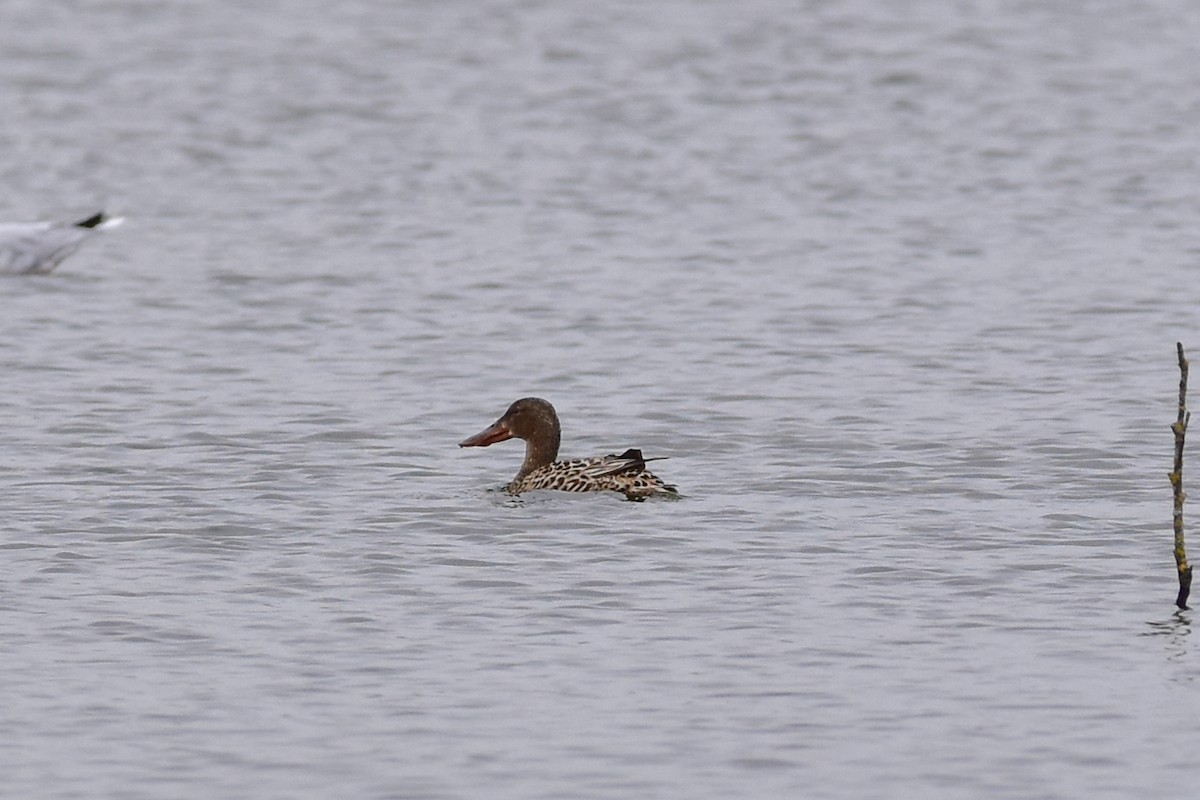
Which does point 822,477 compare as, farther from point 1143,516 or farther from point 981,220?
point 981,220

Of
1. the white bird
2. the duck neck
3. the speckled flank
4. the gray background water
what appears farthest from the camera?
the white bird

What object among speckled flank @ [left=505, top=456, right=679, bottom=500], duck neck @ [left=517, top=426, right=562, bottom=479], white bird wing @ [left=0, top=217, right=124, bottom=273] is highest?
white bird wing @ [left=0, top=217, right=124, bottom=273]

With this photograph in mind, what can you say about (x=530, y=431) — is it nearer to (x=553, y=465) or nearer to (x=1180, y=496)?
(x=553, y=465)

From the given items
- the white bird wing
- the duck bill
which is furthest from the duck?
the white bird wing

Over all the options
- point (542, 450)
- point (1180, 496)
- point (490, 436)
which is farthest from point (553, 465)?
point (1180, 496)

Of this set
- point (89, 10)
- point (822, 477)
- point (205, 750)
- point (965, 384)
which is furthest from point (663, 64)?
point (205, 750)

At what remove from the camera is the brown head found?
14.2m

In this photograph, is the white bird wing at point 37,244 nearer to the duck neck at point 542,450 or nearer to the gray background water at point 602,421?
the gray background water at point 602,421

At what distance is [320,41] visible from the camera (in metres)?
36.1

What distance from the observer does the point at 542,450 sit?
14.2m

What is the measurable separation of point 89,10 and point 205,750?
30829 mm

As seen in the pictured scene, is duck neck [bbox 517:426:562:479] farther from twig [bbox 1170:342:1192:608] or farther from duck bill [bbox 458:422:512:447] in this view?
twig [bbox 1170:342:1192:608]

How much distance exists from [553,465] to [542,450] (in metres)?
0.34

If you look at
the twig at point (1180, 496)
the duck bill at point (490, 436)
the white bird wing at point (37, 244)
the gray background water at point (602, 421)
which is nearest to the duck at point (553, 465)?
the duck bill at point (490, 436)
